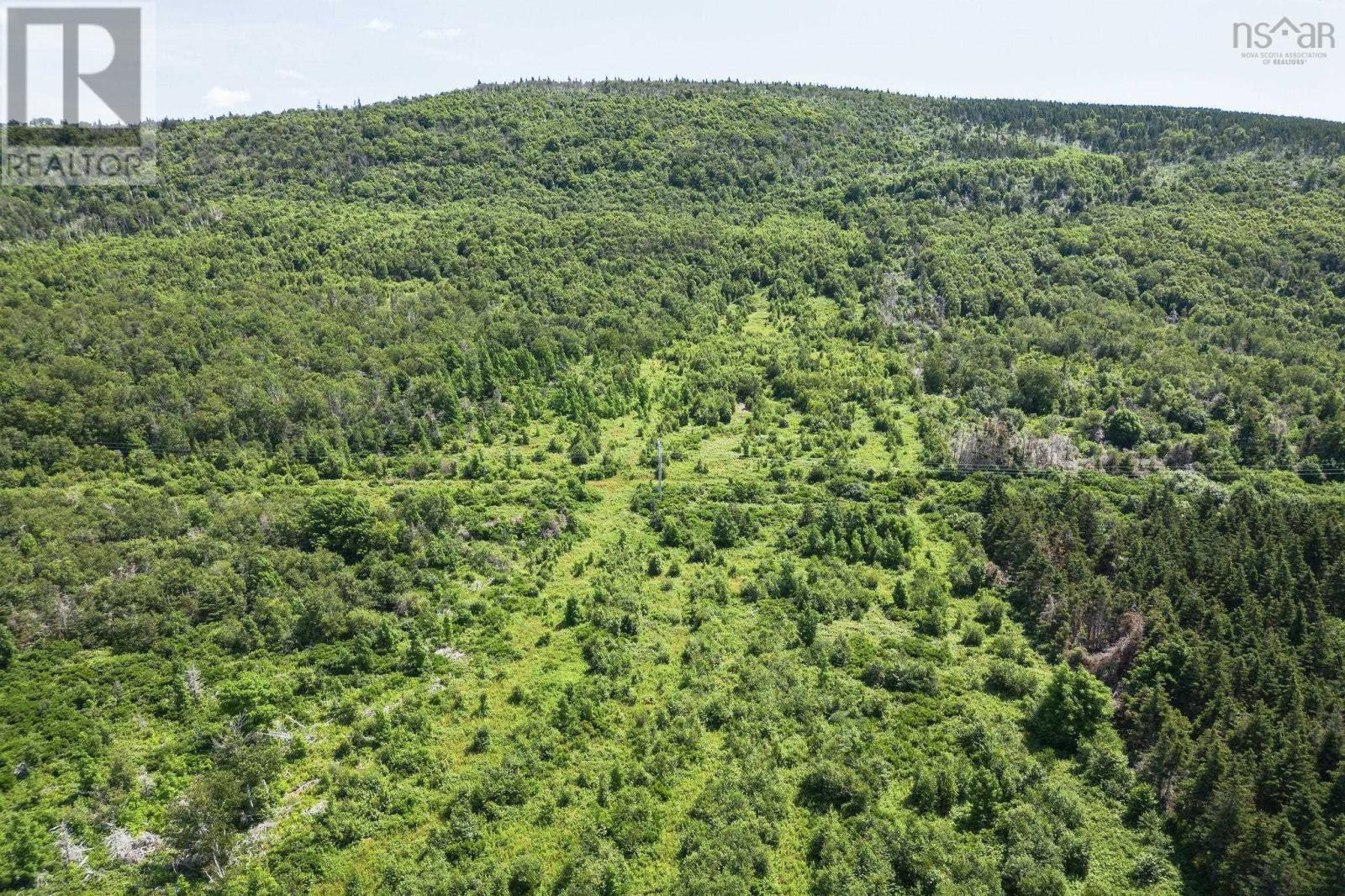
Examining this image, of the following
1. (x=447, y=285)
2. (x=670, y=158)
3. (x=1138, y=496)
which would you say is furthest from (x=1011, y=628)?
(x=670, y=158)

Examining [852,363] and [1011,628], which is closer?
[1011,628]

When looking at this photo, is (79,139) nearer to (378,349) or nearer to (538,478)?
(378,349)

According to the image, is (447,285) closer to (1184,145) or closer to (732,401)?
(732,401)

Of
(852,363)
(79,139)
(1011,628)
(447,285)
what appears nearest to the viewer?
(1011,628)

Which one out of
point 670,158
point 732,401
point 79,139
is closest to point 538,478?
point 732,401

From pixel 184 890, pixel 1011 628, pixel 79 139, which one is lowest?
pixel 184 890

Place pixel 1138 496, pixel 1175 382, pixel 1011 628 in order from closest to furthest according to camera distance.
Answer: pixel 1011 628
pixel 1138 496
pixel 1175 382

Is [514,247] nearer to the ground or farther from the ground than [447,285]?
farther from the ground
